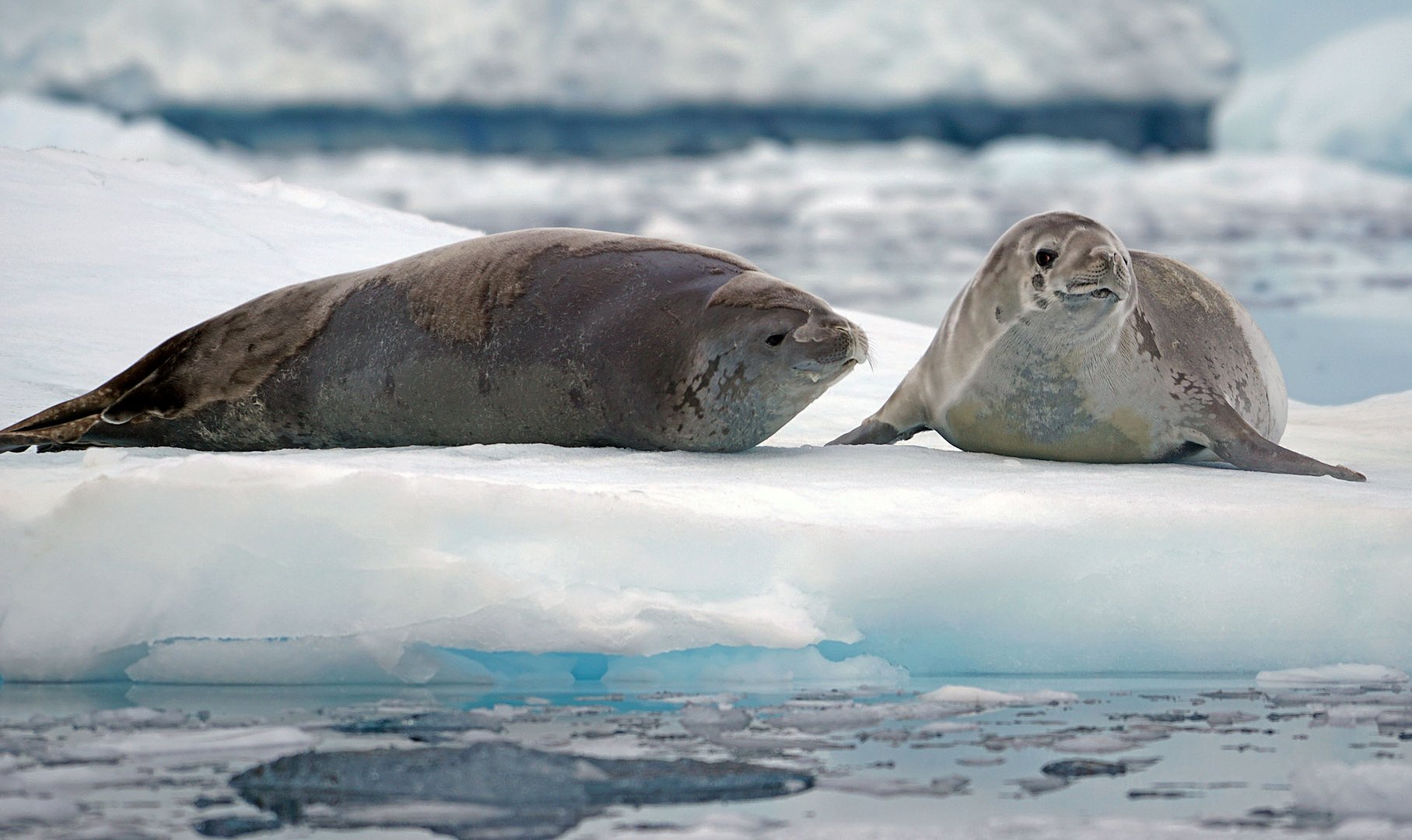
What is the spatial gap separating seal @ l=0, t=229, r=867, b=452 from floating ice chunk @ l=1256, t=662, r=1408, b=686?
1066 mm

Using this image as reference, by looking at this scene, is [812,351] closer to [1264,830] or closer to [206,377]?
[206,377]

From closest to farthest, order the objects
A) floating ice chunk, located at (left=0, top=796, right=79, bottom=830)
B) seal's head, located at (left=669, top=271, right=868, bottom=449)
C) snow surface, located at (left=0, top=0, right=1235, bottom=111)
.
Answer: floating ice chunk, located at (left=0, top=796, right=79, bottom=830)
seal's head, located at (left=669, top=271, right=868, bottom=449)
snow surface, located at (left=0, top=0, right=1235, bottom=111)

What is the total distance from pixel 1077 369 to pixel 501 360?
119 centimetres

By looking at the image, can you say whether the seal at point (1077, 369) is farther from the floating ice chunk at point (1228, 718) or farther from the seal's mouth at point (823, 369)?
the floating ice chunk at point (1228, 718)

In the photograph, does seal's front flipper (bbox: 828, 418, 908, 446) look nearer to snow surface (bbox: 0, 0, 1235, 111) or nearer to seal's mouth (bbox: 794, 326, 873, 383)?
seal's mouth (bbox: 794, 326, 873, 383)

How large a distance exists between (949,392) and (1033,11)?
17277mm

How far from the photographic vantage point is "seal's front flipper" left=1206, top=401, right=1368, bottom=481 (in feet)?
9.89

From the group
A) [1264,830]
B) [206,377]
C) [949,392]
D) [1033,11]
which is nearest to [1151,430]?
[949,392]

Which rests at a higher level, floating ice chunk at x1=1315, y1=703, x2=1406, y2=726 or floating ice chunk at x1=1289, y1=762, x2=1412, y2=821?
floating ice chunk at x1=1315, y1=703, x2=1406, y2=726

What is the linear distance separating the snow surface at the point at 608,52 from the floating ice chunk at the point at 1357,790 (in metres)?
17.8

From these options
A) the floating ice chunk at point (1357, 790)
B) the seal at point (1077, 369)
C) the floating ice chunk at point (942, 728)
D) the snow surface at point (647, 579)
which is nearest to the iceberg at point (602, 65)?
the seal at point (1077, 369)

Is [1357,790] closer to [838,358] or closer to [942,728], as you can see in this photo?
[942,728]

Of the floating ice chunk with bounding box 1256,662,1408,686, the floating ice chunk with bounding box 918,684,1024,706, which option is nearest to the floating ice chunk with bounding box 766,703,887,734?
the floating ice chunk with bounding box 918,684,1024,706

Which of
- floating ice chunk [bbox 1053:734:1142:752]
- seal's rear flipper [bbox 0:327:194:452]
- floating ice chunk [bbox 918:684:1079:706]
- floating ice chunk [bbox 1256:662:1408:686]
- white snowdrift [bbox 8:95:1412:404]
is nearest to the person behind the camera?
floating ice chunk [bbox 1053:734:1142:752]
